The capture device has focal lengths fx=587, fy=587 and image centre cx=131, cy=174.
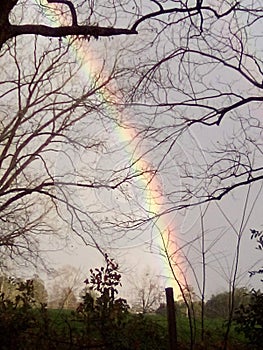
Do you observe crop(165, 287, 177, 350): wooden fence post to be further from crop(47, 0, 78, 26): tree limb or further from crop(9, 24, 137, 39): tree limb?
crop(47, 0, 78, 26): tree limb

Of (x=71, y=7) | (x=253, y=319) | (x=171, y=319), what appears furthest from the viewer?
(x=71, y=7)

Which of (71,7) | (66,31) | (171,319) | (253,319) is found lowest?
(171,319)

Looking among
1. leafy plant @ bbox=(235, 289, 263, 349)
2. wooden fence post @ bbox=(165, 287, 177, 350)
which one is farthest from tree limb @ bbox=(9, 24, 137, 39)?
leafy plant @ bbox=(235, 289, 263, 349)

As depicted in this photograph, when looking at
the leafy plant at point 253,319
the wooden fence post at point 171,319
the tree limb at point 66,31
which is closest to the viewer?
the wooden fence post at point 171,319

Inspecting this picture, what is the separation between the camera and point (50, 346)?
15.3ft

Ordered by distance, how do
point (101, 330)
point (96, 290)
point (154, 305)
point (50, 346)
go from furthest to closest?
point (154, 305), point (96, 290), point (101, 330), point (50, 346)

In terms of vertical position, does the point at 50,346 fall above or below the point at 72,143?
below

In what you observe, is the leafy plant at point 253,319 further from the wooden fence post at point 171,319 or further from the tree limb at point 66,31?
the tree limb at point 66,31

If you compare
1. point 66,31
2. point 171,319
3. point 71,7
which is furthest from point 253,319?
point 71,7

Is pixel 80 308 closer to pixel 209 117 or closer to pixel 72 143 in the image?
pixel 209 117

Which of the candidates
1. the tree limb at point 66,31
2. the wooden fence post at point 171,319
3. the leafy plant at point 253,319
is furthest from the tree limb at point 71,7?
the leafy plant at point 253,319

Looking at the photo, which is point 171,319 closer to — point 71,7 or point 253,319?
point 253,319

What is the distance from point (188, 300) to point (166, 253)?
0.52 m


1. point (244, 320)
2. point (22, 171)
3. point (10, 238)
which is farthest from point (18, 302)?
point (22, 171)
